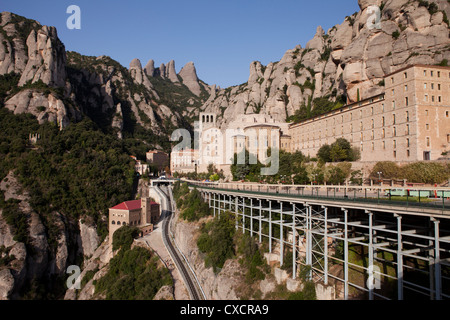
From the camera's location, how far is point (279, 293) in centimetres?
2198

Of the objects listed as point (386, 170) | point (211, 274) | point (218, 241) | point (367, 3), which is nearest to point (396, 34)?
point (367, 3)

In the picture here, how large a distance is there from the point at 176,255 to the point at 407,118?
38465mm

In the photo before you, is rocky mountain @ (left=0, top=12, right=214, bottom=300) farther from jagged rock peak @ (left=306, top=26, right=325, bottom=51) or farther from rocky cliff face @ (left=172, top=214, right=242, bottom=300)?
jagged rock peak @ (left=306, top=26, right=325, bottom=51)

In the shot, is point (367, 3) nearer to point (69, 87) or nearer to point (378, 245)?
point (378, 245)

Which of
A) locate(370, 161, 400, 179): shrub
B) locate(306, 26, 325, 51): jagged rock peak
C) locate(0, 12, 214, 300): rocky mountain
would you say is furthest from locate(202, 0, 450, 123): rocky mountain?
locate(0, 12, 214, 300): rocky mountain

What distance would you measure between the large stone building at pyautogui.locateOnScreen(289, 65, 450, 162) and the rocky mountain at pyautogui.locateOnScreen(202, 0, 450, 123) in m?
5.82

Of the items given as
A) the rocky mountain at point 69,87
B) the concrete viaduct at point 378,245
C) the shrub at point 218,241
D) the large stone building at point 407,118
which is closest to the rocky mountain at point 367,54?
the large stone building at point 407,118

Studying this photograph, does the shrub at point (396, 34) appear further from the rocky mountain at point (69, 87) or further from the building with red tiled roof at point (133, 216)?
the rocky mountain at point (69, 87)

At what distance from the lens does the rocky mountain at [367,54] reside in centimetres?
4778

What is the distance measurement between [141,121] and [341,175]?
4659 inches

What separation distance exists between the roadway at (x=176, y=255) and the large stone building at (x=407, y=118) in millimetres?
33951

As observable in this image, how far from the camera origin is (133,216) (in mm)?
51188
